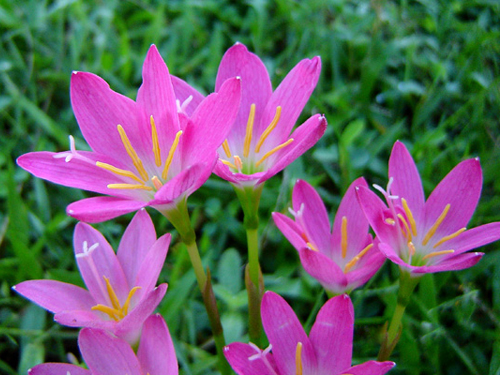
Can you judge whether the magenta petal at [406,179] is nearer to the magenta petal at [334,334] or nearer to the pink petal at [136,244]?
the magenta petal at [334,334]

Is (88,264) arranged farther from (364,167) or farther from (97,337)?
(364,167)

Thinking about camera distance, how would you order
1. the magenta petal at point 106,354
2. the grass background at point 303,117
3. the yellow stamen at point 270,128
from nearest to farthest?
the magenta petal at point 106,354
the yellow stamen at point 270,128
the grass background at point 303,117

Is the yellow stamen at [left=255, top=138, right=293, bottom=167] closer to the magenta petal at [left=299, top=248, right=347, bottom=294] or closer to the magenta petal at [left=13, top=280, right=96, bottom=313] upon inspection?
the magenta petal at [left=299, top=248, right=347, bottom=294]

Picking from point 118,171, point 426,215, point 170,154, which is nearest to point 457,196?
point 426,215

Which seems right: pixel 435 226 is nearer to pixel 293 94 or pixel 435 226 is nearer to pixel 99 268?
pixel 293 94

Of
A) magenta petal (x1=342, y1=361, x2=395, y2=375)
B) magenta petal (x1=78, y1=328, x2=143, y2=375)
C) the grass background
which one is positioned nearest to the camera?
magenta petal (x1=342, y1=361, x2=395, y2=375)

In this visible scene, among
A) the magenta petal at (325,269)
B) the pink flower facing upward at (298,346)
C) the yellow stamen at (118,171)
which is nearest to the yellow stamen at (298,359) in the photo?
the pink flower facing upward at (298,346)

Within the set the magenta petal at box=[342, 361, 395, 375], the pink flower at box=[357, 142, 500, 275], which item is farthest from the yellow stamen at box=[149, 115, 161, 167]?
the magenta petal at box=[342, 361, 395, 375]

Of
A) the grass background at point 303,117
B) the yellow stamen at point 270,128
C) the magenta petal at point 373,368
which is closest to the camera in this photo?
the magenta petal at point 373,368
